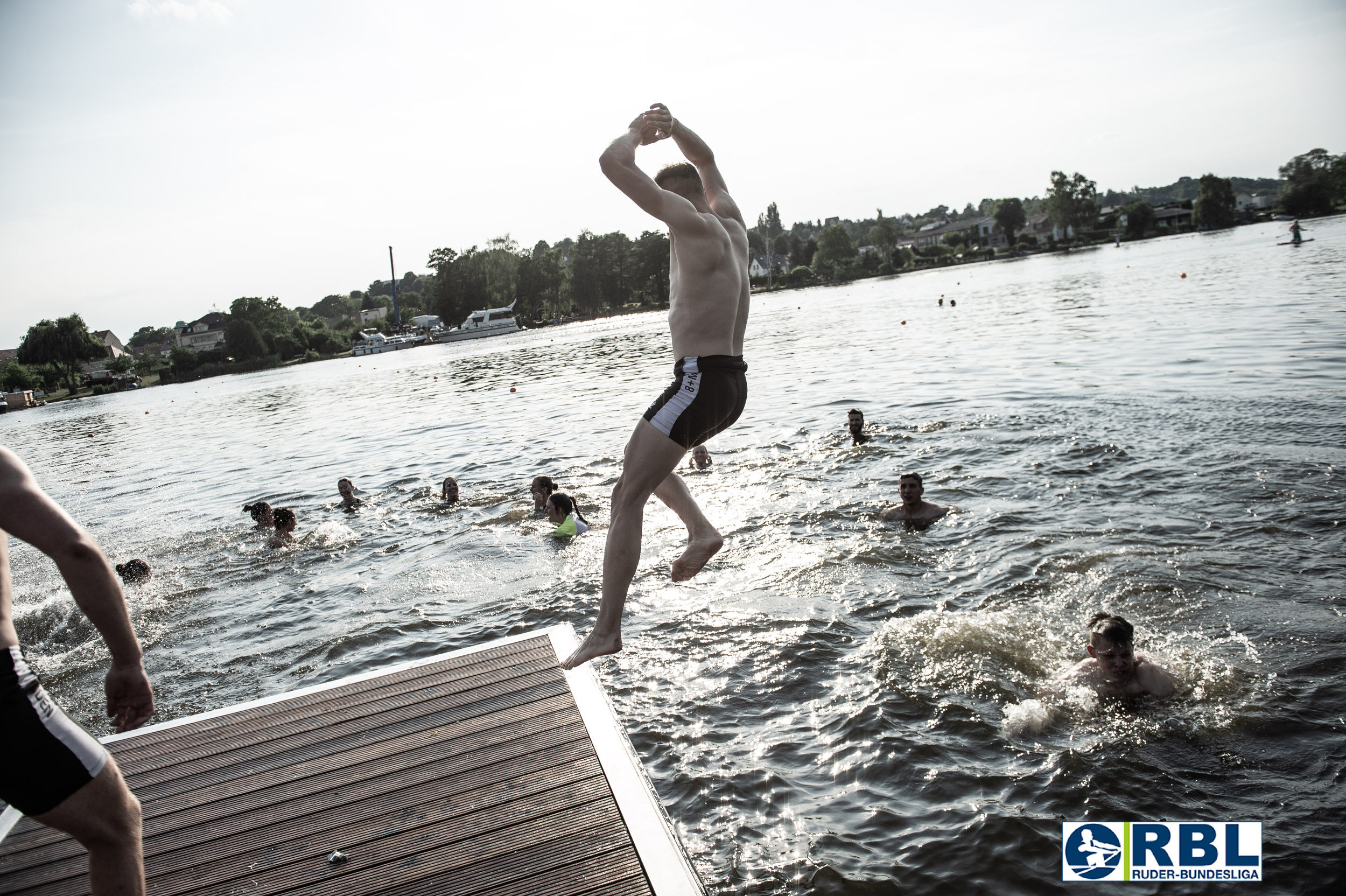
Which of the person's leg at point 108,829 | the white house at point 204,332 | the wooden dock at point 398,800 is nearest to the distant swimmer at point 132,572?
the wooden dock at point 398,800

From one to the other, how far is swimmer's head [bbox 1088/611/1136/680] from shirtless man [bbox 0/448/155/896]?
247 inches

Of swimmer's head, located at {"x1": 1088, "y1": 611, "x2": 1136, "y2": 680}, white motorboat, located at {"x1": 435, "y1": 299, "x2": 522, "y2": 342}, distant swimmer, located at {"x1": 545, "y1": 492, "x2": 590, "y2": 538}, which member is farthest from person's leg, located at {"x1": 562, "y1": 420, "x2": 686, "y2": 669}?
white motorboat, located at {"x1": 435, "y1": 299, "x2": 522, "y2": 342}

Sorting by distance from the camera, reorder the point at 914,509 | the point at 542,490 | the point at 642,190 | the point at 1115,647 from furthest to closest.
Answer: the point at 542,490 → the point at 914,509 → the point at 1115,647 → the point at 642,190

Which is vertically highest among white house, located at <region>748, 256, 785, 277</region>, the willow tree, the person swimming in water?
white house, located at <region>748, 256, 785, 277</region>

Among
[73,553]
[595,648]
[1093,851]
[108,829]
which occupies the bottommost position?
[1093,851]

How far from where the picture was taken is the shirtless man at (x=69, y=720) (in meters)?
2.41

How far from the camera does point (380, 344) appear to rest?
9425 cm

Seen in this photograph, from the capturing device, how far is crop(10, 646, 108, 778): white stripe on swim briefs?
2.46 meters

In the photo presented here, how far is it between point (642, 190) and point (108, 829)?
3373mm

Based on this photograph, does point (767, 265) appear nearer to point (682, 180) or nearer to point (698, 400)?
point (682, 180)

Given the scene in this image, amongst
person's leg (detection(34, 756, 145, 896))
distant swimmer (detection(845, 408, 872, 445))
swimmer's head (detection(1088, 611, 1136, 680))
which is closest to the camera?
person's leg (detection(34, 756, 145, 896))

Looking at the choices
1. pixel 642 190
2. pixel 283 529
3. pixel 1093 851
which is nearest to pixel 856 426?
pixel 283 529

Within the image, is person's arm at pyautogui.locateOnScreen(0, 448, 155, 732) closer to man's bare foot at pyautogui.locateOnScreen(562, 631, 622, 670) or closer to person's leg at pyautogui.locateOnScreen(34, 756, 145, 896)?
person's leg at pyautogui.locateOnScreen(34, 756, 145, 896)

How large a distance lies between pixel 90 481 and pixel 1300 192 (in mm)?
137187
